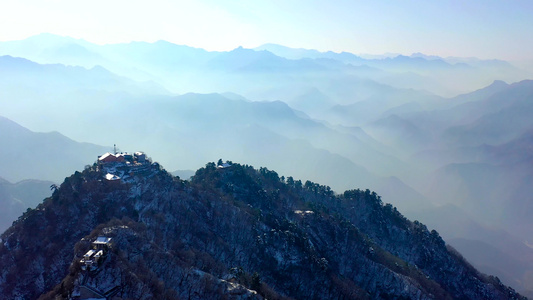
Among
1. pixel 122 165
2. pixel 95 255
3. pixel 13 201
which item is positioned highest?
pixel 122 165

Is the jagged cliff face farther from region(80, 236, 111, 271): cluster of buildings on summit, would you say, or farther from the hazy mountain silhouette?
the hazy mountain silhouette

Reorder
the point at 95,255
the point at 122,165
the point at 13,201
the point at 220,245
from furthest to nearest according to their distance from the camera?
1. the point at 13,201
2. the point at 122,165
3. the point at 220,245
4. the point at 95,255

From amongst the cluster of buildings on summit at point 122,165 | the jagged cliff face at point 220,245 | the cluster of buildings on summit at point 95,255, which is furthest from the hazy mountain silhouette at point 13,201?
the cluster of buildings on summit at point 95,255

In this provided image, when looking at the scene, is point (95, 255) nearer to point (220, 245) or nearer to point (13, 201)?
point (220, 245)

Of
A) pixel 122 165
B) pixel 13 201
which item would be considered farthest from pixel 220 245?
pixel 13 201

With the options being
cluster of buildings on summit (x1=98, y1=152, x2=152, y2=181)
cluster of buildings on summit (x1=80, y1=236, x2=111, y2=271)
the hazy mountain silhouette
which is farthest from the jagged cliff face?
the hazy mountain silhouette

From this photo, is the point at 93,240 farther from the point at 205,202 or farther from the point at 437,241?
the point at 437,241

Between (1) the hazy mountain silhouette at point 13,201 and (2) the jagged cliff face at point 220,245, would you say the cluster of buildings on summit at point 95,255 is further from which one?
(1) the hazy mountain silhouette at point 13,201

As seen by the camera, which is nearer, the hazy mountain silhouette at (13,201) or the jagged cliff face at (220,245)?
the jagged cliff face at (220,245)
